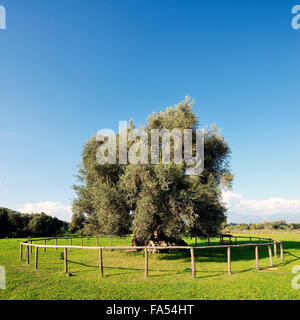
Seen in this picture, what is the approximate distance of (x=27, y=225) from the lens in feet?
207

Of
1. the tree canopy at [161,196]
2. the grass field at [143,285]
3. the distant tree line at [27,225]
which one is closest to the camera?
the grass field at [143,285]

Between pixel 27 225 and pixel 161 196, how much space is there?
5911cm

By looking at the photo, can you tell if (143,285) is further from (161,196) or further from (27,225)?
(27,225)

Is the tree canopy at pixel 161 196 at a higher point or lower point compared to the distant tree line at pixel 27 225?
higher

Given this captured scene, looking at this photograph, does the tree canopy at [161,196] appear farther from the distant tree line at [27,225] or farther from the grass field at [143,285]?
the distant tree line at [27,225]

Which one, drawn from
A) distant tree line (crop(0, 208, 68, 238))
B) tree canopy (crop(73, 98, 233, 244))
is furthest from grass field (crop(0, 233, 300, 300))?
distant tree line (crop(0, 208, 68, 238))

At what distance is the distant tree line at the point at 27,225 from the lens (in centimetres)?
6084

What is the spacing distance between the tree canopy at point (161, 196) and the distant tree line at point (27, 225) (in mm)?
46974

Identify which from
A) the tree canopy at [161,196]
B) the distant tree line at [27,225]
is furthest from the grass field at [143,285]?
the distant tree line at [27,225]

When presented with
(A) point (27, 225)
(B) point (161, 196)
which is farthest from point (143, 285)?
(A) point (27, 225)
